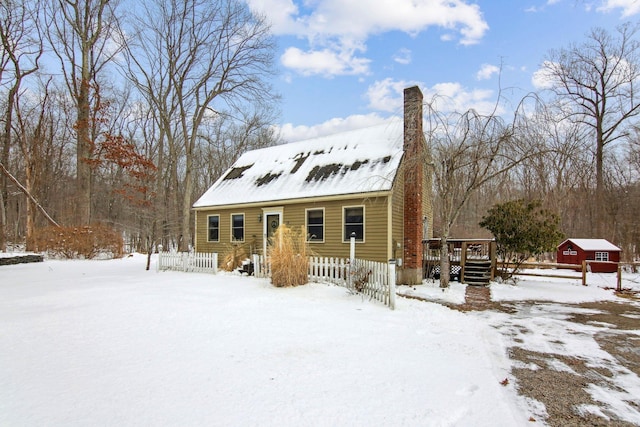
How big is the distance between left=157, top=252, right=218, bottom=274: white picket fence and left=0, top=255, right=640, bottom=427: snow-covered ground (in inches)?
176

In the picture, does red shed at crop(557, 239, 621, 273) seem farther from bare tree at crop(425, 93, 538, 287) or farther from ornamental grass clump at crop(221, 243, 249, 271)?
ornamental grass clump at crop(221, 243, 249, 271)

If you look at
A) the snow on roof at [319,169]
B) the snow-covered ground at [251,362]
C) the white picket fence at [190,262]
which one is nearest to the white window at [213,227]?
the snow on roof at [319,169]

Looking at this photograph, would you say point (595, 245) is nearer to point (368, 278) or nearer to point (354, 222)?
point (354, 222)

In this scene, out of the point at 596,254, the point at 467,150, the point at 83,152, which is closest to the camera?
the point at 467,150

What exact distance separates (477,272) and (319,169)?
6798mm

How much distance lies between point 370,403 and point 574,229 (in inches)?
1015

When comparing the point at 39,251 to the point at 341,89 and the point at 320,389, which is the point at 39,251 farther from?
the point at 320,389

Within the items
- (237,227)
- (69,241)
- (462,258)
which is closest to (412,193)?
(462,258)

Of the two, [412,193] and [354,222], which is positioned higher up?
[412,193]

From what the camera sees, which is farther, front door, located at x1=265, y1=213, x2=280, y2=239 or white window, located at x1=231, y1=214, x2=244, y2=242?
white window, located at x1=231, y1=214, x2=244, y2=242

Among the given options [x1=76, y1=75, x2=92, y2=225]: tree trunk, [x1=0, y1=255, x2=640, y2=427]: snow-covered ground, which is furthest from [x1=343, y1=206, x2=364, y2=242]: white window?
[x1=76, y1=75, x2=92, y2=225]: tree trunk

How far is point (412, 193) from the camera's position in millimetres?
11984

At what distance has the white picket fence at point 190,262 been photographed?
470 inches

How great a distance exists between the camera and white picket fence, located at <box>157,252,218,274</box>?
1195 cm
